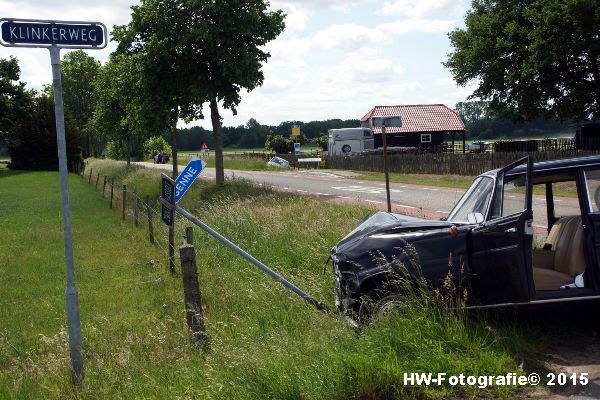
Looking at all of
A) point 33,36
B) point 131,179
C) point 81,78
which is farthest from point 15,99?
point 33,36

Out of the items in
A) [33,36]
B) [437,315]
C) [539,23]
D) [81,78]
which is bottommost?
[437,315]

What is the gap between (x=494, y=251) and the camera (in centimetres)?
550

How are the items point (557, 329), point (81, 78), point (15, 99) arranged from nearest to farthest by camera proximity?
1. point (557, 329)
2. point (15, 99)
3. point (81, 78)

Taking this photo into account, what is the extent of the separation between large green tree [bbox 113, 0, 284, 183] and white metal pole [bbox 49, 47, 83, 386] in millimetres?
18350

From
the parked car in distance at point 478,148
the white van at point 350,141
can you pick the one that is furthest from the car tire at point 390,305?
the white van at point 350,141

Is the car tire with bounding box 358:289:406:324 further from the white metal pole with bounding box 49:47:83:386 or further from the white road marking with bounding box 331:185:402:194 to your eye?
the white road marking with bounding box 331:185:402:194

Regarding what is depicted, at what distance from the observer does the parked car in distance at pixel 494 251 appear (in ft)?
17.9

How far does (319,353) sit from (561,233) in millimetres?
2815

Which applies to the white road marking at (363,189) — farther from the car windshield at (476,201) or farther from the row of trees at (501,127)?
the row of trees at (501,127)

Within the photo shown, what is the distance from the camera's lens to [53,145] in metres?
76.2

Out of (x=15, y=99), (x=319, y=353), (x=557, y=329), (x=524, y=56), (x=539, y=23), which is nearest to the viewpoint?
(x=319, y=353)

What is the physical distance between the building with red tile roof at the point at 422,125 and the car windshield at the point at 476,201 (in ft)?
198

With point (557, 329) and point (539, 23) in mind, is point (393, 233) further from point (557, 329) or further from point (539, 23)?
point (539, 23)

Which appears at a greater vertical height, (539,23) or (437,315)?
(539,23)
